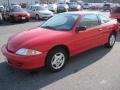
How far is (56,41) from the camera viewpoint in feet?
17.1

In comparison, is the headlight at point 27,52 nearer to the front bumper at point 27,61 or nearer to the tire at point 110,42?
the front bumper at point 27,61

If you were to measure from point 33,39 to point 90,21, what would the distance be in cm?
219

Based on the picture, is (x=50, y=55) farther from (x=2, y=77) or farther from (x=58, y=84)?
(x=2, y=77)

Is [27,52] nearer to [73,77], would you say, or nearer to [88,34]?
[73,77]

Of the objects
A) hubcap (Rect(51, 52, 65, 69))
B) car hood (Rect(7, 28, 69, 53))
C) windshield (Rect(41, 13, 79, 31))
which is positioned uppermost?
windshield (Rect(41, 13, 79, 31))

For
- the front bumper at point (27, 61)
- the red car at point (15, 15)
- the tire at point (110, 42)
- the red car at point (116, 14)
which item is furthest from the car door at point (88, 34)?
the red car at point (15, 15)

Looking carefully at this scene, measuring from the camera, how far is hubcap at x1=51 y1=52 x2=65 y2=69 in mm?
5256

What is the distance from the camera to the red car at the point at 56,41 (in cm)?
488

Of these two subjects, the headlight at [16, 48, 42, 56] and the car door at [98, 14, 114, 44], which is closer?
the headlight at [16, 48, 42, 56]

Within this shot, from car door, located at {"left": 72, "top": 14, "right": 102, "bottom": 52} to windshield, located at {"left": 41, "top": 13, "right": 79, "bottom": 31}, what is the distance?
25cm

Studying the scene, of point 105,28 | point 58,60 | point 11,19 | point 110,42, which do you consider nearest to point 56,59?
point 58,60

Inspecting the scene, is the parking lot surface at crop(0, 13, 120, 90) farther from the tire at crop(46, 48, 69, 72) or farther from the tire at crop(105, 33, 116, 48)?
the tire at crop(105, 33, 116, 48)

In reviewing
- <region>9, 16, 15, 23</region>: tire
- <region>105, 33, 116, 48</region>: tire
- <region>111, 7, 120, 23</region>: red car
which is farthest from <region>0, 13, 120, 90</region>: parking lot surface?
<region>9, 16, 15, 23</region>: tire

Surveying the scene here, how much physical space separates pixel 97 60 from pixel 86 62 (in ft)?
1.29
